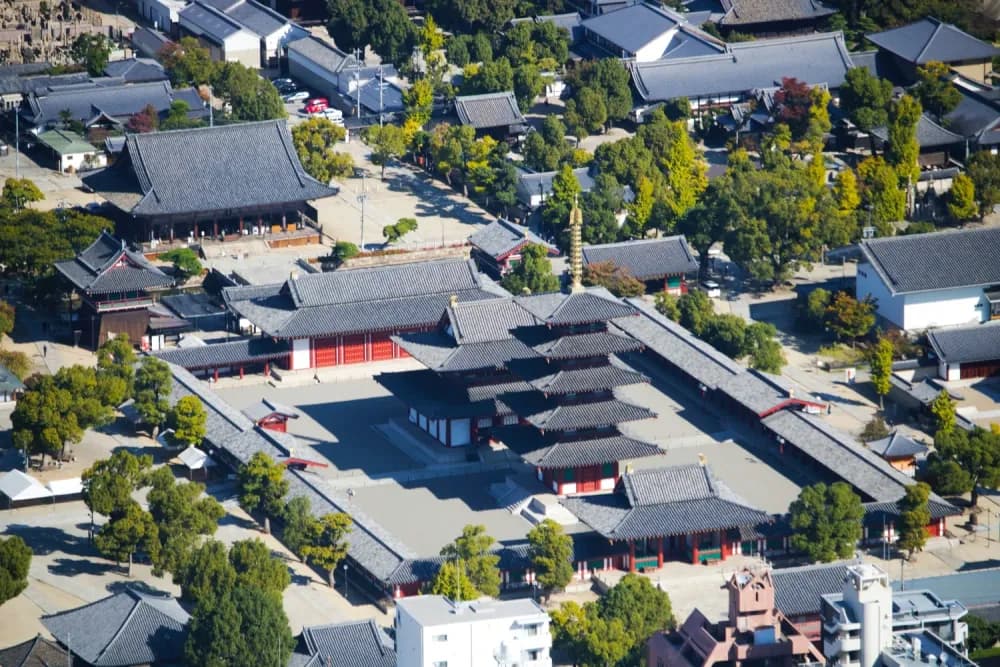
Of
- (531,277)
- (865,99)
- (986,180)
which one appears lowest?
(531,277)

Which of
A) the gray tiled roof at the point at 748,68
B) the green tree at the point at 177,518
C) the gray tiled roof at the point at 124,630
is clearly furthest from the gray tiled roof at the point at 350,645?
the gray tiled roof at the point at 748,68

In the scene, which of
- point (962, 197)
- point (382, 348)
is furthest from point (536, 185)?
point (962, 197)

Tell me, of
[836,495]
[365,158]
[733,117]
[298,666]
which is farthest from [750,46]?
[298,666]

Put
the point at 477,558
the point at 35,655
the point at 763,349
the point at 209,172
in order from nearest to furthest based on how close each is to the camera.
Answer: the point at 35,655 < the point at 477,558 < the point at 763,349 < the point at 209,172

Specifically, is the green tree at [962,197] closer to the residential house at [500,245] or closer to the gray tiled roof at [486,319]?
the residential house at [500,245]

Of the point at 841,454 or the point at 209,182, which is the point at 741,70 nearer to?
the point at 209,182

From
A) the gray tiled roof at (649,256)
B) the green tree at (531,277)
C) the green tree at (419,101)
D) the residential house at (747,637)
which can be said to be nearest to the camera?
the residential house at (747,637)

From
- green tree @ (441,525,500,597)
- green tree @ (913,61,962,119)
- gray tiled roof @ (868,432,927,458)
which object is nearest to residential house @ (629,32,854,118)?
green tree @ (913,61,962,119)

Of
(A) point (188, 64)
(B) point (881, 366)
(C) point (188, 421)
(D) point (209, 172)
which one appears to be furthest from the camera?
(A) point (188, 64)
